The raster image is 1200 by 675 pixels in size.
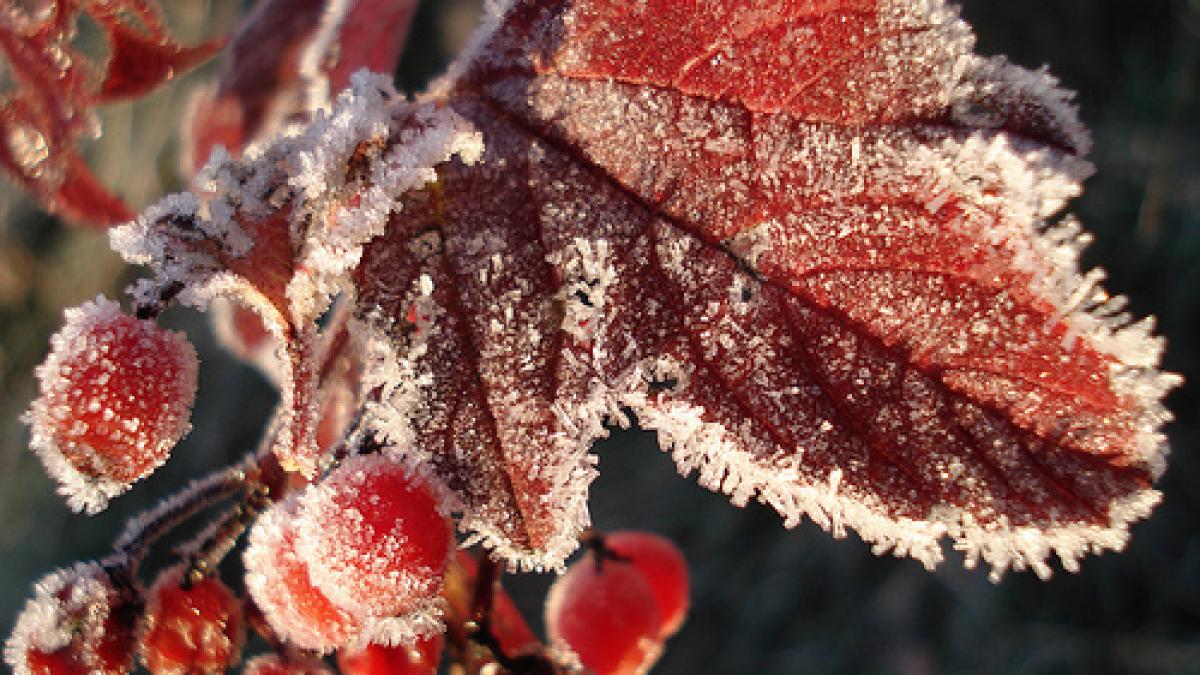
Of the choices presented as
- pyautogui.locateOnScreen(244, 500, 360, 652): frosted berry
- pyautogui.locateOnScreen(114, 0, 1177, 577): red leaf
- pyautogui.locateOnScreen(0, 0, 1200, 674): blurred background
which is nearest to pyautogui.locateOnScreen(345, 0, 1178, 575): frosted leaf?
pyautogui.locateOnScreen(114, 0, 1177, 577): red leaf

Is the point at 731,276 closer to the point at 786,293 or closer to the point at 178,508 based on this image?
the point at 786,293

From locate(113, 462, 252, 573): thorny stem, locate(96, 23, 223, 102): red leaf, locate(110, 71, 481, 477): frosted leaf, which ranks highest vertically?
locate(110, 71, 481, 477): frosted leaf

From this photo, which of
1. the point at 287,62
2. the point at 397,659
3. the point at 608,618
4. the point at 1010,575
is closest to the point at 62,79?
the point at 287,62

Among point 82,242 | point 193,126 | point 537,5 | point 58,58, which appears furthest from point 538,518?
point 82,242

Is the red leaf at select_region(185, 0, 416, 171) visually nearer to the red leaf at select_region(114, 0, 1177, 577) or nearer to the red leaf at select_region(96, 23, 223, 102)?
the red leaf at select_region(96, 23, 223, 102)

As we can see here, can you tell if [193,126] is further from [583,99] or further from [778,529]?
[778,529]

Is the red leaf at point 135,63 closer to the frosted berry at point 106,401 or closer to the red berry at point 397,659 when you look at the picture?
the frosted berry at point 106,401
